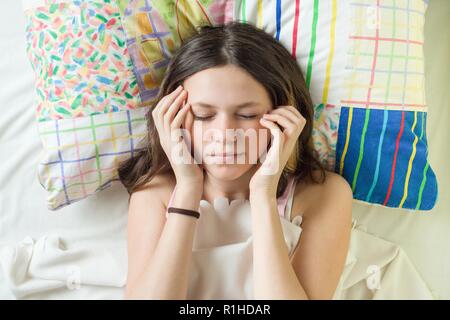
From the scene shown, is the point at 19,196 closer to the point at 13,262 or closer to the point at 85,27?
the point at 13,262

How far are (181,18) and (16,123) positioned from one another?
1.73 feet

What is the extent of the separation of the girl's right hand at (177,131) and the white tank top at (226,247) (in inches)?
2.5

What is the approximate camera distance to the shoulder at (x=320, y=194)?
1041 millimetres

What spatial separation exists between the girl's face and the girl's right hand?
0.07 ft

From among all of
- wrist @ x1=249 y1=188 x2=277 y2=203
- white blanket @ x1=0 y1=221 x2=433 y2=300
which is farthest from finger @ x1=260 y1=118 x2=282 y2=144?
white blanket @ x1=0 y1=221 x2=433 y2=300

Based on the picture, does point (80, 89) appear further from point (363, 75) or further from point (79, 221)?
point (363, 75)

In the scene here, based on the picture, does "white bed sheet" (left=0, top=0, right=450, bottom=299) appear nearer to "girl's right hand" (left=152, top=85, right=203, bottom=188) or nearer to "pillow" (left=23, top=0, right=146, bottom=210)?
"pillow" (left=23, top=0, right=146, bottom=210)

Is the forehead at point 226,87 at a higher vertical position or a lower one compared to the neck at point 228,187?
higher

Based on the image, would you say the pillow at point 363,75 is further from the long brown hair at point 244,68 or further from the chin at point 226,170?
the chin at point 226,170

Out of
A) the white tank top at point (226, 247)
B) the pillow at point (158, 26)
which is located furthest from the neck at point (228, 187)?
the pillow at point (158, 26)

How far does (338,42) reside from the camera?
1031 mm

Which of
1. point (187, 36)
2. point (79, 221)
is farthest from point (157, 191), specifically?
point (187, 36)

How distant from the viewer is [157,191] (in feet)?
3.51

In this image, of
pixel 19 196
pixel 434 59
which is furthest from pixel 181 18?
pixel 434 59
